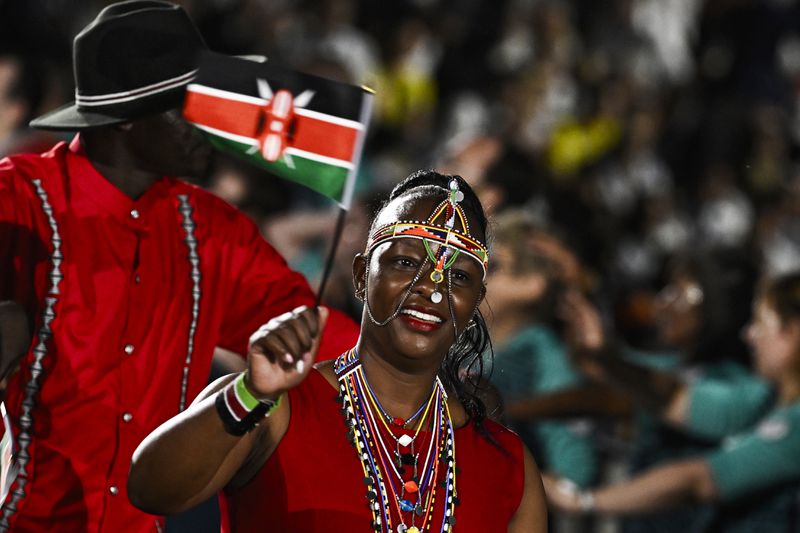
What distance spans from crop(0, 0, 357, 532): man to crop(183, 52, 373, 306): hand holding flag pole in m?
0.14

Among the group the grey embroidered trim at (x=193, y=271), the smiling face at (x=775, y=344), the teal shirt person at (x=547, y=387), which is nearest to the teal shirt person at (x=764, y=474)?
the smiling face at (x=775, y=344)

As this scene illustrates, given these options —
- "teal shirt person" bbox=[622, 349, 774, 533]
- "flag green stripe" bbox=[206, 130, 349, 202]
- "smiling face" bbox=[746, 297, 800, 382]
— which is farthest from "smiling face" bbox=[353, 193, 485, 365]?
"teal shirt person" bbox=[622, 349, 774, 533]

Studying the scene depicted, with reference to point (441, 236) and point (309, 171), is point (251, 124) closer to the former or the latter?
point (309, 171)

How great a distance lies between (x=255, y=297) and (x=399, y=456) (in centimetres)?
83

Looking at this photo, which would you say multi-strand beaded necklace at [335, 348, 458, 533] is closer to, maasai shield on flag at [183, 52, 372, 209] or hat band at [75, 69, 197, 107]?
maasai shield on flag at [183, 52, 372, 209]

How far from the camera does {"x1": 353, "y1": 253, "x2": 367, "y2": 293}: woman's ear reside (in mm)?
2744

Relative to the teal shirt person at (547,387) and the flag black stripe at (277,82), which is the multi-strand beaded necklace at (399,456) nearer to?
the flag black stripe at (277,82)

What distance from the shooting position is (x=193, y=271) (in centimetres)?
326

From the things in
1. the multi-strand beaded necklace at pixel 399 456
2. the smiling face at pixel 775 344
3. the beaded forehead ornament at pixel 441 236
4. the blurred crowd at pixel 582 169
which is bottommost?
the blurred crowd at pixel 582 169

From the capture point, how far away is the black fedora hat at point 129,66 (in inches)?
125

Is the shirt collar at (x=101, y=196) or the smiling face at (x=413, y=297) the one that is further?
the shirt collar at (x=101, y=196)

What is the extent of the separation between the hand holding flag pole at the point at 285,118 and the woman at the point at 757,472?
89.9 inches

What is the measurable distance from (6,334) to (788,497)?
9.86ft

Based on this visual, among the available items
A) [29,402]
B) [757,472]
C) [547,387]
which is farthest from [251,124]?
[547,387]
